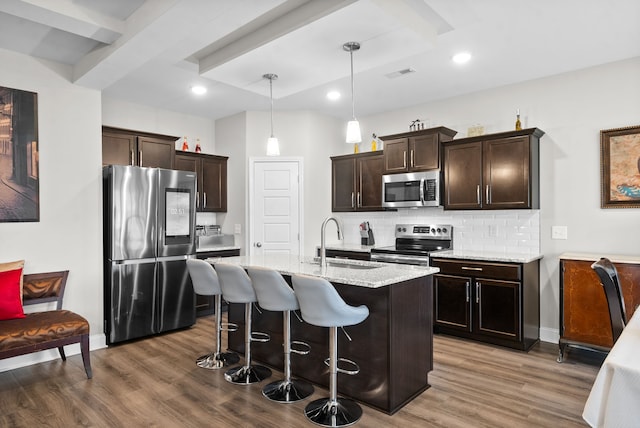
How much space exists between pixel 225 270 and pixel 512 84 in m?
3.72

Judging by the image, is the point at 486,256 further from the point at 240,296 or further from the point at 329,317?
the point at 240,296

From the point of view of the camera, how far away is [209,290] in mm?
3432

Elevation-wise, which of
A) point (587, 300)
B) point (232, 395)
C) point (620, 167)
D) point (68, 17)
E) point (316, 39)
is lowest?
point (232, 395)

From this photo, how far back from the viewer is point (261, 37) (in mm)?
3080

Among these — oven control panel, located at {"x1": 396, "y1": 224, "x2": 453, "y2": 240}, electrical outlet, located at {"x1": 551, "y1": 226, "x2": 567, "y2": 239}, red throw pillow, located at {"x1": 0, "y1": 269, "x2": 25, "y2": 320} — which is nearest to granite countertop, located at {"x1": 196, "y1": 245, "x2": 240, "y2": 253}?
red throw pillow, located at {"x1": 0, "y1": 269, "x2": 25, "y2": 320}

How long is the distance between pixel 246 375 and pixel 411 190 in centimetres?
290

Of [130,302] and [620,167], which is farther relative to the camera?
[130,302]

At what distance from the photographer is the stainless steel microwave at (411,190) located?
15.5 feet

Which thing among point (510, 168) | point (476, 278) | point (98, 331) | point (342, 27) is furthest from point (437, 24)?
point (98, 331)

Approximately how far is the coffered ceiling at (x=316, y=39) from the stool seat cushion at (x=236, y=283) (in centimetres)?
173

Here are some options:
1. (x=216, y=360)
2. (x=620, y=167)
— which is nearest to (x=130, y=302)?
(x=216, y=360)

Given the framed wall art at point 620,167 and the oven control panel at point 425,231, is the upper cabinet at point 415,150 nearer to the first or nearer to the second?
the oven control panel at point 425,231

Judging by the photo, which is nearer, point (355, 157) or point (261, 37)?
point (261, 37)

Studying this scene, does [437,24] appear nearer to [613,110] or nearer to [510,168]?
[510,168]
